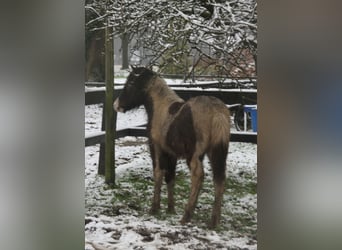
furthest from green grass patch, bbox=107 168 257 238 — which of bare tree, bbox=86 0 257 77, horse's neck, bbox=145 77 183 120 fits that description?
bare tree, bbox=86 0 257 77

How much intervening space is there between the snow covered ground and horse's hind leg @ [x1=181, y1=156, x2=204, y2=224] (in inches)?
1.2

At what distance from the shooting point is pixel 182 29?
9.52 ft

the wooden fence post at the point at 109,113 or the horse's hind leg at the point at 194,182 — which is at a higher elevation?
the wooden fence post at the point at 109,113

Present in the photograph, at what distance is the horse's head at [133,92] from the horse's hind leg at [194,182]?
0.51 m

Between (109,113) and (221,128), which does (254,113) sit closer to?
(221,128)

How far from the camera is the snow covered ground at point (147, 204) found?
2779mm

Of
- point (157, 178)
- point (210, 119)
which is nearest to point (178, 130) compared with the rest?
point (210, 119)

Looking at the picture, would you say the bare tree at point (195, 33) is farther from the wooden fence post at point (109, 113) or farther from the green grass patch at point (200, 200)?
the green grass patch at point (200, 200)

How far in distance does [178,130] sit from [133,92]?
1.23ft

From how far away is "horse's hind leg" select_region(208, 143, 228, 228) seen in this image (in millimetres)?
2848

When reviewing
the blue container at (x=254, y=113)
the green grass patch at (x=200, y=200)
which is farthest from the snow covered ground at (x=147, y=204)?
the blue container at (x=254, y=113)
